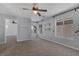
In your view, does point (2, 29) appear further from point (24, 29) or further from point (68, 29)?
point (68, 29)

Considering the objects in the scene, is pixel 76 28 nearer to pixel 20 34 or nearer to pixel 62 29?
pixel 62 29

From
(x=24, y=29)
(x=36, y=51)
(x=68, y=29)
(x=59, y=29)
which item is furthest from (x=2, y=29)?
(x=68, y=29)

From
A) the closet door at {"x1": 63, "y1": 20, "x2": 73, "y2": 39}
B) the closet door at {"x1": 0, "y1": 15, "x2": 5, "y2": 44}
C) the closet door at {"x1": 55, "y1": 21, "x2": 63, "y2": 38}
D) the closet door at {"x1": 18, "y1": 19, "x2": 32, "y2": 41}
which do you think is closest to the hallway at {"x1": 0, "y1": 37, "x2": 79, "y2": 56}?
the closet door at {"x1": 63, "y1": 20, "x2": 73, "y2": 39}

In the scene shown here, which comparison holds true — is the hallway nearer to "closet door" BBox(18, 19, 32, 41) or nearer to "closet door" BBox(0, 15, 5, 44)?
"closet door" BBox(0, 15, 5, 44)

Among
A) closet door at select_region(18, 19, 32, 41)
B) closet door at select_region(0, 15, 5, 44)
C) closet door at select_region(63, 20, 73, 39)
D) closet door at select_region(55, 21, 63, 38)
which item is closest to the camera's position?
closet door at select_region(63, 20, 73, 39)

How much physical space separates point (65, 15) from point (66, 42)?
1.95 m

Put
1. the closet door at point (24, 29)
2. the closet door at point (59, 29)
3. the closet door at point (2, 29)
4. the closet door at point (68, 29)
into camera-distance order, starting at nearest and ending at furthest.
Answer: the closet door at point (68, 29), the closet door at point (59, 29), the closet door at point (2, 29), the closet door at point (24, 29)

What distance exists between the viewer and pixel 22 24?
946 centimetres

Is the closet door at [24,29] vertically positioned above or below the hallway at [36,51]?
above

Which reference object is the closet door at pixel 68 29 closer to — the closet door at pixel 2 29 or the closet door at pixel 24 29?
the closet door at pixel 24 29

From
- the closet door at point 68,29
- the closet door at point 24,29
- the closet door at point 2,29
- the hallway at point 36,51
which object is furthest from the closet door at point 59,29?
the closet door at point 2,29

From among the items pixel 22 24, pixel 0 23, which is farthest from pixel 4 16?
pixel 22 24

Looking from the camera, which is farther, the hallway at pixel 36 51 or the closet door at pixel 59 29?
the closet door at pixel 59 29

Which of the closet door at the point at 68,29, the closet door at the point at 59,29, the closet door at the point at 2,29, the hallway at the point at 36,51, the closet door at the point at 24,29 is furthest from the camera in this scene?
the closet door at the point at 24,29
